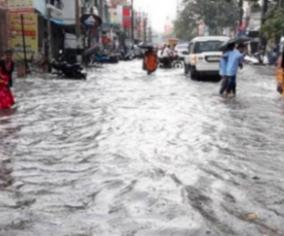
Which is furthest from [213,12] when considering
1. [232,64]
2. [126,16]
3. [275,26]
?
[232,64]

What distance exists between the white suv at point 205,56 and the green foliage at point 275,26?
16163mm

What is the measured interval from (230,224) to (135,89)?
14.6 m

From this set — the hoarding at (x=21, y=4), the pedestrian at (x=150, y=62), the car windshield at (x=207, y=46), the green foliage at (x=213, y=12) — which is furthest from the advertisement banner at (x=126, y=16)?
the car windshield at (x=207, y=46)

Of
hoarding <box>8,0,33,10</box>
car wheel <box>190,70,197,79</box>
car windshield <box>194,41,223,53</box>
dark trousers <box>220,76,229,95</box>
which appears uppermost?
hoarding <box>8,0,33,10</box>

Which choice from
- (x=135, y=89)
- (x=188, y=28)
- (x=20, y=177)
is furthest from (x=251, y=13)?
(x=20, y=177)

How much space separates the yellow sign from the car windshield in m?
8.02

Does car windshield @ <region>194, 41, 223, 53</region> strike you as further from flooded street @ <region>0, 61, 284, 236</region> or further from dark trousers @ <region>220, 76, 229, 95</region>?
flooded street @ <region>0, 61, 284, 236</region>

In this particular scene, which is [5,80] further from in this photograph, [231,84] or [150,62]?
[150,62]

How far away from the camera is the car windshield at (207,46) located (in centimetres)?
2402

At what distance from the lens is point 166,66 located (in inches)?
1407

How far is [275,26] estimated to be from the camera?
39906 mm

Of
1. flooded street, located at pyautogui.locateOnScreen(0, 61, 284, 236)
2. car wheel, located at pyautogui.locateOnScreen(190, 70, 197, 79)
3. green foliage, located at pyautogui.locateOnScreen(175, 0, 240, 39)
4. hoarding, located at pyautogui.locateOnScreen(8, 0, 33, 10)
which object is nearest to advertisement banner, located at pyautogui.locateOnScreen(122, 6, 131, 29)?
green foliage, located at pyautogui.locateOnScreen(175, 0, 240, 39)

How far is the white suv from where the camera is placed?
2339 cm

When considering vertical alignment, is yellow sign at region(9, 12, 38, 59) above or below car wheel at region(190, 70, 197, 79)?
above
